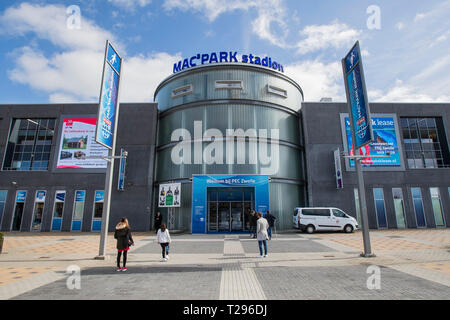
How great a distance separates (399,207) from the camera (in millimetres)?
22828

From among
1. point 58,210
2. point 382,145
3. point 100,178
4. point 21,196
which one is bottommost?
point 58,210

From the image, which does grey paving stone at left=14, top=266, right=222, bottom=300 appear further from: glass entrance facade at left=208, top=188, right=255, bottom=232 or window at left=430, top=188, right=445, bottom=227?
window at left=430, top=188, right=445, bottom=227

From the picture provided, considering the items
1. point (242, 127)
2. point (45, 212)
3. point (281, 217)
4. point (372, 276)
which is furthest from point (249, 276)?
point (45, 212)

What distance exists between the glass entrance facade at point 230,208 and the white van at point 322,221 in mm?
4364

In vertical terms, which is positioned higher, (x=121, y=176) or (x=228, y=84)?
(x=228, y=84)

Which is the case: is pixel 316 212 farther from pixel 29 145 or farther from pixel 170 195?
pixel 29 145

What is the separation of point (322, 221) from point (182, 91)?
18.0 m

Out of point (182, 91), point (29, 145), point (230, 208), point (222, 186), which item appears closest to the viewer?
point (222, 186)

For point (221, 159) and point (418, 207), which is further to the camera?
point (418, 207)

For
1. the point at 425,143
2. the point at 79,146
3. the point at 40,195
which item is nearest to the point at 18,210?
the point at 40,195

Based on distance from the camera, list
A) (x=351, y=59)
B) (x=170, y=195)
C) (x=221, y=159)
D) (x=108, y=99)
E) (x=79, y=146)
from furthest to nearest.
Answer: (x=79, y=146) < (x=221, y=159) < (x=170, y=195) < (x=351, y=59) < (x=108, y=99)

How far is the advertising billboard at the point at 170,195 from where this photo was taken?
20484 mm

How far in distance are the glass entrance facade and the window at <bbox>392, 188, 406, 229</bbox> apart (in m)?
13.9

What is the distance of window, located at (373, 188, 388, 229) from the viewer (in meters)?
22.4
